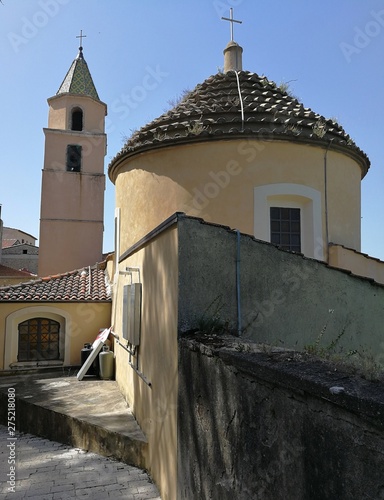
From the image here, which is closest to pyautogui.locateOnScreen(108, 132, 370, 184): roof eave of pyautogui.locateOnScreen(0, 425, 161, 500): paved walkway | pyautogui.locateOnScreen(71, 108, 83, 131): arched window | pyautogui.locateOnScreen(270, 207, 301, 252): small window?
pyautogui.locateOnScreen(270, 207, 301, 252): small window

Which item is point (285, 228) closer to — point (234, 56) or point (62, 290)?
point (234, 56)

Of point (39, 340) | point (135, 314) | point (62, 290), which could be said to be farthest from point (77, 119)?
point (135, 314)

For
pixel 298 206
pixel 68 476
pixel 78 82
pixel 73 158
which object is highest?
pixel 78 82

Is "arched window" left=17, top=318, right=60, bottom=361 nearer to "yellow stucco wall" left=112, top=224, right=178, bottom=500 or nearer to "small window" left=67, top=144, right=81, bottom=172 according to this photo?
"yellow stucco wall" left=112, top=224, right=178, bottom=500

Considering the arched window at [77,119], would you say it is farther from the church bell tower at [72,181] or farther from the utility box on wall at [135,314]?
the utility box on wall at [135,314]

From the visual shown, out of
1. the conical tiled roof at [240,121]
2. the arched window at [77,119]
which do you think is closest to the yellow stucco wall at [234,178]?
the conical tiled roof at [240,121]

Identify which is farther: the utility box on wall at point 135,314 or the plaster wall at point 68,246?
the plaster wall at point 68,246

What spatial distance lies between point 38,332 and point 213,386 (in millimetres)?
11987

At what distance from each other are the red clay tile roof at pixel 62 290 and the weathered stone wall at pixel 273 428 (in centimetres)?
1075

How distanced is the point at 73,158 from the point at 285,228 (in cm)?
1959

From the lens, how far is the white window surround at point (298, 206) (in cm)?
831

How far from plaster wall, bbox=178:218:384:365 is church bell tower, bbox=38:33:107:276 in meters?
20.3

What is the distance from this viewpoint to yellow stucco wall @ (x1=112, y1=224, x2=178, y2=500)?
454 centimetres

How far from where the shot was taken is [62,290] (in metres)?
14.8
